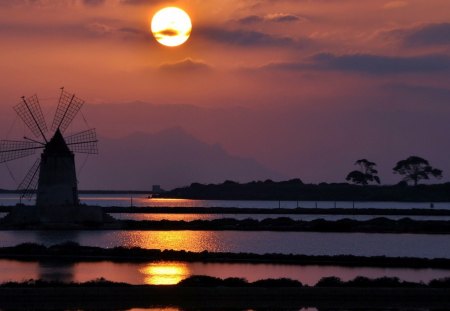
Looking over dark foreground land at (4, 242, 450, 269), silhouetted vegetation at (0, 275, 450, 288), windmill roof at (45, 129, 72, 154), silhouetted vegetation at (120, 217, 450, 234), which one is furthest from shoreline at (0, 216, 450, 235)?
silhouetted vegetation at (0, 275, 450, 288)

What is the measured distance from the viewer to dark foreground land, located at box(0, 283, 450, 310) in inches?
788

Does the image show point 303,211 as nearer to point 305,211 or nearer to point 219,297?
point 305,211

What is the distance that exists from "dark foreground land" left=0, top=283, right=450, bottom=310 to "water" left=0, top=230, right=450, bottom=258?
712 inches

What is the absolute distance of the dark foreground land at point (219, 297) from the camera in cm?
2002

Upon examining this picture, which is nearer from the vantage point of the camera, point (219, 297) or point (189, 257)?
point (219, 297)

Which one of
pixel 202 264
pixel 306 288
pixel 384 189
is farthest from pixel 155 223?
pixel 384 189

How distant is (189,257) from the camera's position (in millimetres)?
35312

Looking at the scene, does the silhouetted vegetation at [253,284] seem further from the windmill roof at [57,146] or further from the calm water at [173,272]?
the windmill roof at [57,146]

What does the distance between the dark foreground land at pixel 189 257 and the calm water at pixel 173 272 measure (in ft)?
4.62

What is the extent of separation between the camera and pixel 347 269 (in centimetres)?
3108

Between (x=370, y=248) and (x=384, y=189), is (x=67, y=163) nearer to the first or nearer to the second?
(x=370, y=248)

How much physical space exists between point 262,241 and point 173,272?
21.4 metres

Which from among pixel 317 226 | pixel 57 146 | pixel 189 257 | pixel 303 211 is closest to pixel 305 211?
pixel 303 211

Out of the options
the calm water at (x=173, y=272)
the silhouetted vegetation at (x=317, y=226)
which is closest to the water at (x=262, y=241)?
the silhouetted vegetation at (x=317, y=226)
